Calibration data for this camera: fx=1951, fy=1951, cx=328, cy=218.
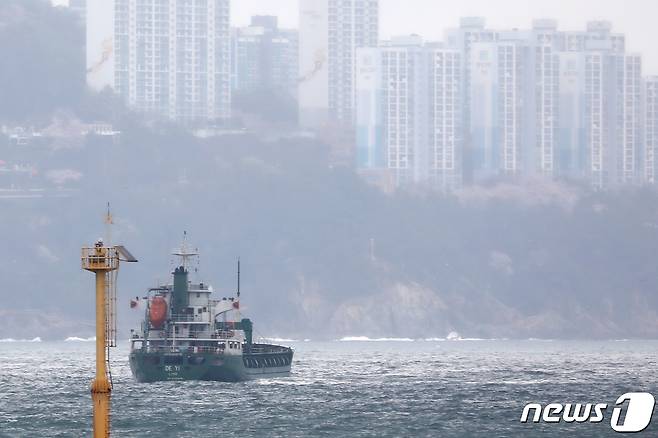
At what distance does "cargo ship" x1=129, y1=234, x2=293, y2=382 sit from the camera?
162375 millimetres

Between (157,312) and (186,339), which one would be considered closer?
(186,339)

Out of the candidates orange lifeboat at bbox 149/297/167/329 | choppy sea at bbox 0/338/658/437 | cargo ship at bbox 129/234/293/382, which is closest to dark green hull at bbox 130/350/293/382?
cargo ship at bbox 129/234/293/382

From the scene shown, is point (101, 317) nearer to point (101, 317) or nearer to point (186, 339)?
point (101, 317)

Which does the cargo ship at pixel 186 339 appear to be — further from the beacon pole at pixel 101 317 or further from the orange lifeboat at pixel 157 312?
the beacon pole at pixel 101 317

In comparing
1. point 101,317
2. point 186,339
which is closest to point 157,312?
point 186,339

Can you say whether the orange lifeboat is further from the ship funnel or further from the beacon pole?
the beacon pole

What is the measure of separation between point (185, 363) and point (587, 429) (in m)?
55.0

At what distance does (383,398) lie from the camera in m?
147


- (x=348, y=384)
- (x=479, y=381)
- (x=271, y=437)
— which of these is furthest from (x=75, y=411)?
(x=479, y=381)

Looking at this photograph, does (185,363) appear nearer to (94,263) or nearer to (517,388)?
(517,388)

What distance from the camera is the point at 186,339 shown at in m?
163

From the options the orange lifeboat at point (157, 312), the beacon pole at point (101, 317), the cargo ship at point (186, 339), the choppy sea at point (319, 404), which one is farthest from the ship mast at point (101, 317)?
the orange lifeboat at point (157, 312)

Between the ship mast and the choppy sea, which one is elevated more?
the ship mast

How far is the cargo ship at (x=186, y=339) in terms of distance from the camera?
162375 mm
